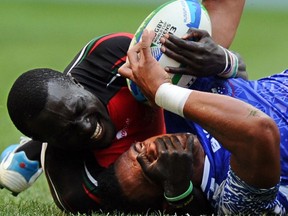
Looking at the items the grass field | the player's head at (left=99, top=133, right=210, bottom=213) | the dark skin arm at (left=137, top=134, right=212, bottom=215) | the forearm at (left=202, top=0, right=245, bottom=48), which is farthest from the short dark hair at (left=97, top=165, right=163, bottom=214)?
the grass field

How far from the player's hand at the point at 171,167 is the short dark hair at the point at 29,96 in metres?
0.64

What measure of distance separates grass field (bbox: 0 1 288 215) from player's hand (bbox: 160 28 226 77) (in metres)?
4.08

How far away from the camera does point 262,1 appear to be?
2264 cm

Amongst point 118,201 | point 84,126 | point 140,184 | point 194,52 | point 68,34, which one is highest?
point 194,52

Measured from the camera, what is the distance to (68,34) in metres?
16.8

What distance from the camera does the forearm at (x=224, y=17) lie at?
574cm

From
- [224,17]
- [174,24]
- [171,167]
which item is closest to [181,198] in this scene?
[171,167]

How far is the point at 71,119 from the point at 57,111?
0.09 m

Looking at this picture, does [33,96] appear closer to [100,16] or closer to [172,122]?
[172,122]

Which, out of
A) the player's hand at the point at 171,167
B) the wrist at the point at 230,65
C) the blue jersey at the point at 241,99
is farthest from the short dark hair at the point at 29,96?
the wrist at the point at 230,65

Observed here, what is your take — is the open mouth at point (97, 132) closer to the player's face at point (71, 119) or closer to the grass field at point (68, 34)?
the player's face at point (71, 119)

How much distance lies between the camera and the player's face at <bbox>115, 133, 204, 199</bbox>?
5.16 meters

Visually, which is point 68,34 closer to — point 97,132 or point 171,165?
point 97,132

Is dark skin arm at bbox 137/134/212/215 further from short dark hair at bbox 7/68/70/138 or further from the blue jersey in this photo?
short dark hair at bbox 7/68/70/138
